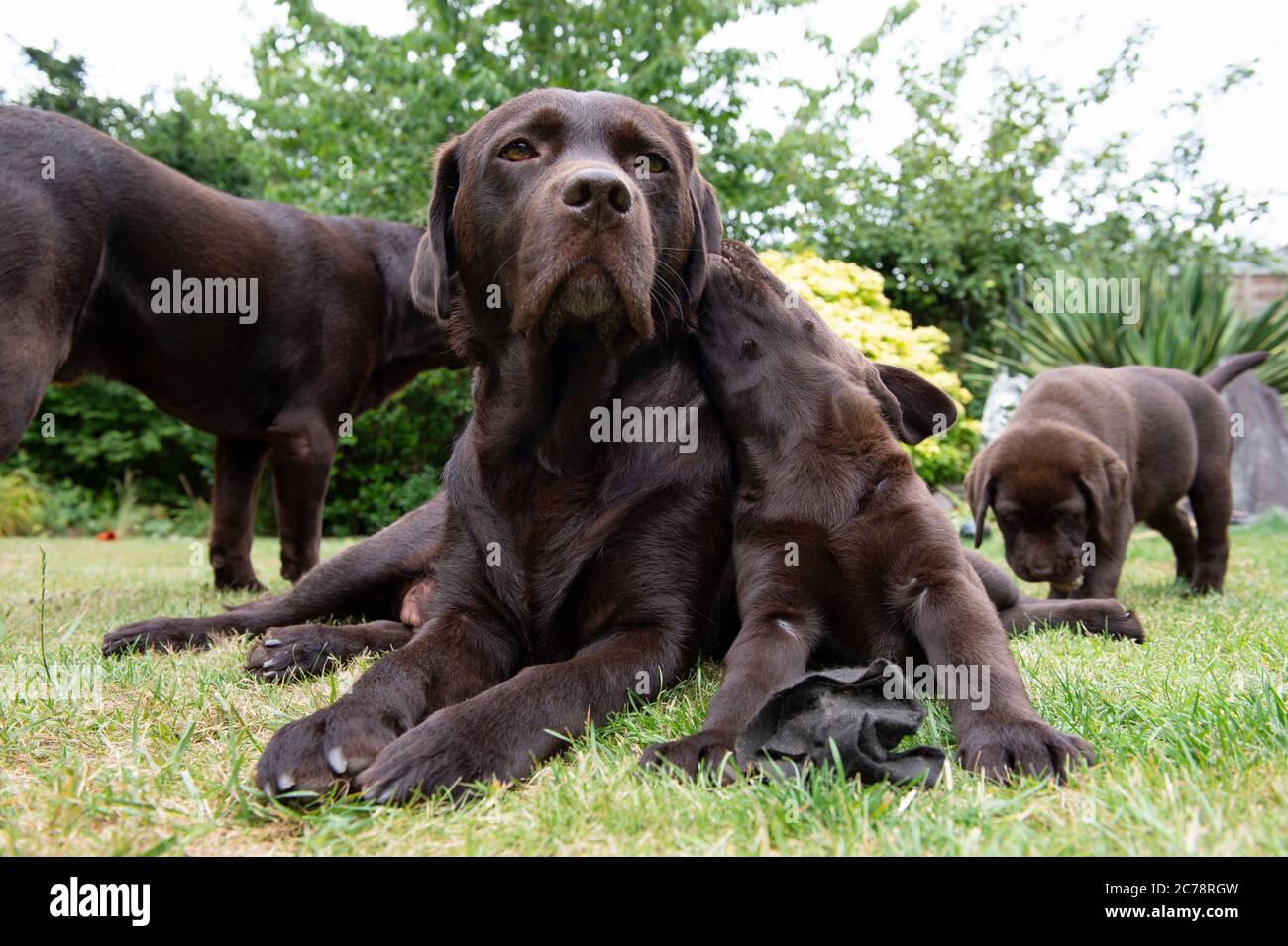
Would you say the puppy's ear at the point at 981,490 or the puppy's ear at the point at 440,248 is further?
Answer: the puppy's ear at the point at 981,490

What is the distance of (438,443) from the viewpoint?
1036cm

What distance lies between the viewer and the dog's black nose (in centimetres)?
203

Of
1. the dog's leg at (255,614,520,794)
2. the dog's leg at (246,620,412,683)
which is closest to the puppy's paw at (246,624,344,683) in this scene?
the dog's leg at (246,620,412,683)

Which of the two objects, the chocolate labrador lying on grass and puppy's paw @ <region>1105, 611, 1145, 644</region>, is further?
puppy's paw @ <region>1105, 611, 1145, 644</region>

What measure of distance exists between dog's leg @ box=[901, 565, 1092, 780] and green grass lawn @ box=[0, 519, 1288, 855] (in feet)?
0.18

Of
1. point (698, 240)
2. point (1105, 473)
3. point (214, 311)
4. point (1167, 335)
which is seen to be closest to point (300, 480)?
point (214, 311)

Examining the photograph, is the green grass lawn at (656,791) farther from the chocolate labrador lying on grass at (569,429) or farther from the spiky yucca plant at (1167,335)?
the spiky yucca plant at (1167,335)

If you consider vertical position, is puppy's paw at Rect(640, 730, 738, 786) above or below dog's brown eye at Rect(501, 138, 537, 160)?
below

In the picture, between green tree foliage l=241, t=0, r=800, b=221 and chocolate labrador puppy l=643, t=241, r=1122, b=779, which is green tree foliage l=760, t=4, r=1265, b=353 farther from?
chocolate labrador puppy l=643, t=241, r=1122, b=779

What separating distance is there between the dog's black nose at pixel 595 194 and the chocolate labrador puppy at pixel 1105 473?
2885 mm

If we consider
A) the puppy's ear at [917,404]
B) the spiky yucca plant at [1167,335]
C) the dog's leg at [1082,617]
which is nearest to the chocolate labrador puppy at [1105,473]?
the dog's leg at [1082,617]

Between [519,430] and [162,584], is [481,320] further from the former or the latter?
[162,584]

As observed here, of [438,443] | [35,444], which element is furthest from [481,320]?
[35,444]

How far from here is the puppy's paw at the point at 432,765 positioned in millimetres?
1547
